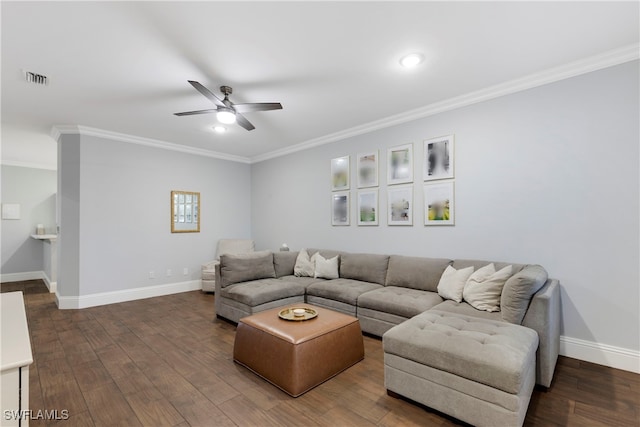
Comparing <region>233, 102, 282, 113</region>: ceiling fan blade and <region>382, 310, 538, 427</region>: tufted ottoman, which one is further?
<region>233, 102, 282, 113</region>: ceiling fan blade

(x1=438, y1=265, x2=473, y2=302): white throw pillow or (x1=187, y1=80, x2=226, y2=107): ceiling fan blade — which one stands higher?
(x1=187, y1=80, x2=226, y2=107): ceiling fan blade

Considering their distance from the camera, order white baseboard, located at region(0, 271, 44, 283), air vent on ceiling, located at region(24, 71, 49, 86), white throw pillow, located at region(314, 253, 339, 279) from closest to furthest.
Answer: air vent on ceiling, located at region(24, 71, 49, 86) < white throw pillow, located at region(314, 253, 339, 279) < white baseboard, located at region(0, 271, 44, 283)

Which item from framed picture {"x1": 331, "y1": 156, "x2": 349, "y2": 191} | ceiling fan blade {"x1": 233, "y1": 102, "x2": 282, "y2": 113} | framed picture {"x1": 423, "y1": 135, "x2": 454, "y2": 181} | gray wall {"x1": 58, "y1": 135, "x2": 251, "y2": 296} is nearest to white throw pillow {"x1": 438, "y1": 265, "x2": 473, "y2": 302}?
framed picture {"x1": 423, "y1": 135, "x2": 454, "y2": 181}

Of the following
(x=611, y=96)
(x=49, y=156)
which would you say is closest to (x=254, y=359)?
(x=611, y=96)

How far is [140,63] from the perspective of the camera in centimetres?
269

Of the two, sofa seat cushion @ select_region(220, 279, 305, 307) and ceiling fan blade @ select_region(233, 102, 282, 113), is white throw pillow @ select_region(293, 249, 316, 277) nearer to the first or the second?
sofa seat cushion @ select_region(220, 279, 305, 307)

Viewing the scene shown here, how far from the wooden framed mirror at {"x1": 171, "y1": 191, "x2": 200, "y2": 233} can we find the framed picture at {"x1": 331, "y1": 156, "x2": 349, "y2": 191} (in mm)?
2841

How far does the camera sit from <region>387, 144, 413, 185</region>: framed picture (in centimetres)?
396

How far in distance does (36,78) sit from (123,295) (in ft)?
11.0

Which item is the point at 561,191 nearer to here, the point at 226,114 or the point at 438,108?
the point at 438,108

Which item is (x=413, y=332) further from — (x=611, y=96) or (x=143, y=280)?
(x=143, y=280)

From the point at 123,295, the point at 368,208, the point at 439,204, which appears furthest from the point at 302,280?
the point at 123,295

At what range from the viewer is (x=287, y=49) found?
8.20 ft

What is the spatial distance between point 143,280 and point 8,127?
3072 mm
